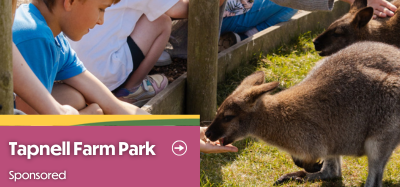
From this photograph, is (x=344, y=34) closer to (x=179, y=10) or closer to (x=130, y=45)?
(x=179, y=10)

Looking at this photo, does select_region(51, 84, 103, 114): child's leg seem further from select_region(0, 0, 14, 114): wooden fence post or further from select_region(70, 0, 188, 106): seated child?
select_region(0, 0, 14, 114): wooden fence post

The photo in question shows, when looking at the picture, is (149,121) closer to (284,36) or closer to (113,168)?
(113,168)

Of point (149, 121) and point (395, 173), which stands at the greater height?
point (149, 121)

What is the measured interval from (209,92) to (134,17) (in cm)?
84

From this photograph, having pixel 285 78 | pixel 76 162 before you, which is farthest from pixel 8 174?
pixel 285 78

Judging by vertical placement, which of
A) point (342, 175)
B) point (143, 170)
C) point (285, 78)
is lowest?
point (342, 175)

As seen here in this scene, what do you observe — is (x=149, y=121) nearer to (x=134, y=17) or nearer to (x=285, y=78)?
(x=134, y=17)

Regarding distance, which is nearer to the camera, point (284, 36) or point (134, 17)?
point (134, 17)

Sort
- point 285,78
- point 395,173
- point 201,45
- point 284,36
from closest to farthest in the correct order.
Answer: point 395,173
point 201,45
point 285,78
point 284,36

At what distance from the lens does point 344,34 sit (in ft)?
13.6

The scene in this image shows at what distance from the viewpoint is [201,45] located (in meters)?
3.43

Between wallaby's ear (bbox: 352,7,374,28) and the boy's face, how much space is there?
260cm

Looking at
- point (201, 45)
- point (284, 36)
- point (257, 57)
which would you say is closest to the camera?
point (201, 45)

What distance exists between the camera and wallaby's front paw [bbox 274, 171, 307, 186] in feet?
9.62
